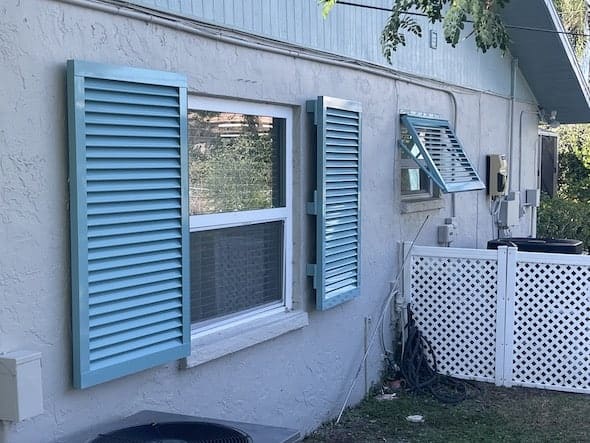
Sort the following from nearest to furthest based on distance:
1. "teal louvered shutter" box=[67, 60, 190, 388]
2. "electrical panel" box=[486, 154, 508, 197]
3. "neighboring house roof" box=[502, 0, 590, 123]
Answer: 1. "teal louvered shutter" box=[67, 60, 190, 388]
2. "neighboring house roof" box=[502, 0, 590, 123]
3. "electrical panel" box=[486, 154, 508, 197]

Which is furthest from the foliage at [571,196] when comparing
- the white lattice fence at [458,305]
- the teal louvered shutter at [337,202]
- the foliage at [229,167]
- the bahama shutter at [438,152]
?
the foliage at [229,167]

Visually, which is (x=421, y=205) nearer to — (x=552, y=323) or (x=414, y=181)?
(x=414, y=181)

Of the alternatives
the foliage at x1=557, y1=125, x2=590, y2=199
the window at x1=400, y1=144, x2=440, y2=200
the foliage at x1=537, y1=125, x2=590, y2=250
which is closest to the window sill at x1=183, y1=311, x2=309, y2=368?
the window at x1=400, y1=144, x2=440, y2=200

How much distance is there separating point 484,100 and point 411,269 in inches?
122

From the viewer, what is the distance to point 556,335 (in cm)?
729

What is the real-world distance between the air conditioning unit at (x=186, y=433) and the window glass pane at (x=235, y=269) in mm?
1227

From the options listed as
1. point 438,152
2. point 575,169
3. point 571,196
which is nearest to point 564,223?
point 571,196

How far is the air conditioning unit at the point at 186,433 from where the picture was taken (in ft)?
11.8

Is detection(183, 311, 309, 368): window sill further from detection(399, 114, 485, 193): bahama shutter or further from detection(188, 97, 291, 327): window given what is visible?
detection(399, 114, 485, 193): bahama shutter

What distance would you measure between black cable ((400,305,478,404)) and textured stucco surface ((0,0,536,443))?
0.35m

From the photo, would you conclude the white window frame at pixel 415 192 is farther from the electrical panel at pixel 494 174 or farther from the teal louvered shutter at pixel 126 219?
the teal louvered shutter at pixel 126 219

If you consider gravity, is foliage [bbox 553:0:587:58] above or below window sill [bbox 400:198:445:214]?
above

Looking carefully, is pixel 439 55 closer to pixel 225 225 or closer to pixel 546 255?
pixel 546 255

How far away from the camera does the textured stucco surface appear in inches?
141
